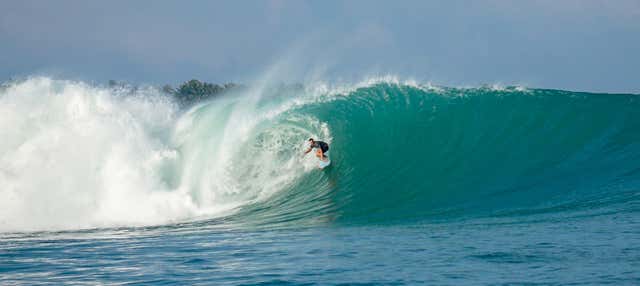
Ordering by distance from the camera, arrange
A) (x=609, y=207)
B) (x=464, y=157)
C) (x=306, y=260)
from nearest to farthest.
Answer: (x=306, y=260) → (x=609, y=207) → (x=464, y=157)

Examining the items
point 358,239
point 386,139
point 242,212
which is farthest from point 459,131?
point 358,239

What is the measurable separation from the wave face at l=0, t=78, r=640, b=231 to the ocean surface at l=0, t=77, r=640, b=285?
0.05 m

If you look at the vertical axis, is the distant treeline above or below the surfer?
above

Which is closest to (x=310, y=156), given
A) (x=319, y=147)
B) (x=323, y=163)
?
(x=323, y=163)

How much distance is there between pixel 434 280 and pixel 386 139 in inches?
435

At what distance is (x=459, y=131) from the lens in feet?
58.3

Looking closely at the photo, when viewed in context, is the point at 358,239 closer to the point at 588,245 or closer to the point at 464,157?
the point at 588,245

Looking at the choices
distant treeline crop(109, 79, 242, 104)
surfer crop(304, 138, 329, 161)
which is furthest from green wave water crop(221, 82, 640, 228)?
distant treeline crop(109, 79, 242, 104)

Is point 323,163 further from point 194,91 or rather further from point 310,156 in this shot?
point 194,91

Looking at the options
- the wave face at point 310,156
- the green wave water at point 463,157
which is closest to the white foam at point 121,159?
the wave face at point 310,156

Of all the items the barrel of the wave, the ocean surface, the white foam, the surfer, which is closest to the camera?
the ocean surface

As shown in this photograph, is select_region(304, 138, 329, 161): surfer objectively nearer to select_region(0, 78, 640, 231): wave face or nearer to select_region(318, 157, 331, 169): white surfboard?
select_region(318, 157, 331, 169): white surfboard

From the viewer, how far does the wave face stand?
43.5 feet

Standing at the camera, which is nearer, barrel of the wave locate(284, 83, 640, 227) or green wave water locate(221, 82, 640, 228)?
green wave water locate(221, 82, 640, 228)
